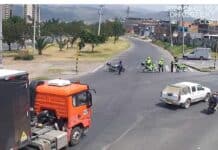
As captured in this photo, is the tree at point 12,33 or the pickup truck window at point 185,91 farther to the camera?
the tree at point 12,33

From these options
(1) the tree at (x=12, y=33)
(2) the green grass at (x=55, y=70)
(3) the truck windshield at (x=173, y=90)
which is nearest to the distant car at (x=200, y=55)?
(1) the tree at (x=12, y=33)

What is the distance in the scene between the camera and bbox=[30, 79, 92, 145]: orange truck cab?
16900 mm

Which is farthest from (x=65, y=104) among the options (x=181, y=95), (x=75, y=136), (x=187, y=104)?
(x=187, y=104)

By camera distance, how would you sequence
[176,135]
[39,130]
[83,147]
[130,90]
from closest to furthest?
[39,130] < [83,147] < [176,135] < [130,90]

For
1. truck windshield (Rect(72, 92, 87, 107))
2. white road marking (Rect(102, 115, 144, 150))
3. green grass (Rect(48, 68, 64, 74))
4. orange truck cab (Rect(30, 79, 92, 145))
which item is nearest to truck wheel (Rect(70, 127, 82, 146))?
orange truck cab (Rect(30, 79, 92, 145))

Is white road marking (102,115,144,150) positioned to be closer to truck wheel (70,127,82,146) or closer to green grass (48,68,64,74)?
truck wheel (70,127,82,146)

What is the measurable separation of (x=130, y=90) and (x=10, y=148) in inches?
712

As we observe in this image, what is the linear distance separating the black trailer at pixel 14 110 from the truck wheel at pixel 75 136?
10.4 ft

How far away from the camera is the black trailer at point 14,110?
13.1 meters

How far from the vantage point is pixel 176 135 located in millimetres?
19359

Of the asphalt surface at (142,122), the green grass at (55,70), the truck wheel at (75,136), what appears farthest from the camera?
the green grass at (55,70)

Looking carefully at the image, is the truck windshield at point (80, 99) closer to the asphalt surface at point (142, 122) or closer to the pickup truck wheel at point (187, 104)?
the asphalt surface at point (142, 122)

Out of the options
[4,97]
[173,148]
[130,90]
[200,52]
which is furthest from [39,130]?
[200,52]
